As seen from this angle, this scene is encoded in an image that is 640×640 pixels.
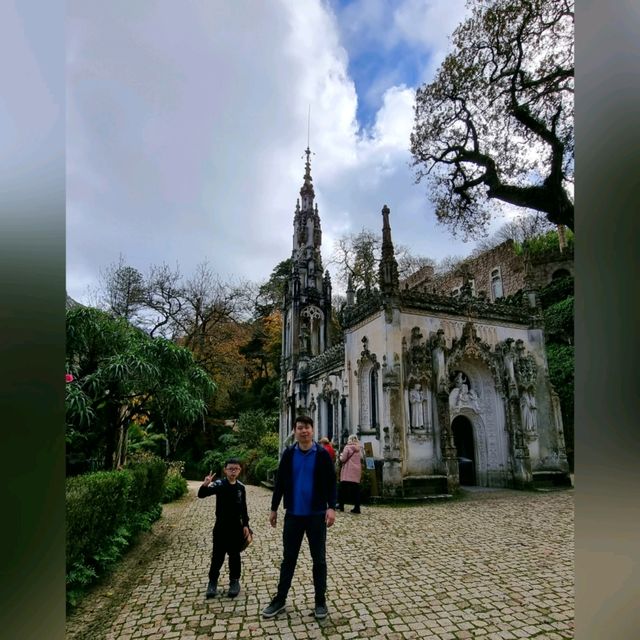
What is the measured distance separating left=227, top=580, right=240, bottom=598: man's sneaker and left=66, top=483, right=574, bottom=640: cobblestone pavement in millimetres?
106

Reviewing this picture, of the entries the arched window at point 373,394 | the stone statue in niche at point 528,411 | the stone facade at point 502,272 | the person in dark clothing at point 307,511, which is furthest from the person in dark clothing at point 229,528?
the stone facade at point 502,272

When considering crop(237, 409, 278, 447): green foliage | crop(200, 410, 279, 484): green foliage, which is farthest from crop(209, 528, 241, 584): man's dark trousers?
crop(237, 409, 278, 447): green foliage

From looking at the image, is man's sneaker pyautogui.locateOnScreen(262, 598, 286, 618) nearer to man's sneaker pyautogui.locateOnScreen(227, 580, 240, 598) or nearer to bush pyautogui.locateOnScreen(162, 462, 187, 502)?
man's sneaker pyautogui.locateOnScreen(227, 580, 240, 598)

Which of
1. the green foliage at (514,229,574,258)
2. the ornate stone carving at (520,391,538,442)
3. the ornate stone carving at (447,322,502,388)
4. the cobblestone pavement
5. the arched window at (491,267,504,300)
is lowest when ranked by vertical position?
the cobblestone pavement

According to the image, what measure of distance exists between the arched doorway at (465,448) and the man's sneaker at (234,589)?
13.1 m

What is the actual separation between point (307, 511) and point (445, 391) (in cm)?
1108

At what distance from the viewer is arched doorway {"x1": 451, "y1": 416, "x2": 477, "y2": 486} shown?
54.2ft

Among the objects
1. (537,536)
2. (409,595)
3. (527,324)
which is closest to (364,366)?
(527,324)

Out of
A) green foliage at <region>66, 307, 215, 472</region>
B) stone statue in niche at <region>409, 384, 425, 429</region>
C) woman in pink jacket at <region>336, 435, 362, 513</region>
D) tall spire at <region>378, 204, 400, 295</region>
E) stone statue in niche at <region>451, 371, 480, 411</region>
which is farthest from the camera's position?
stone statue in niche at <region>451, 371, 480, 411</region>

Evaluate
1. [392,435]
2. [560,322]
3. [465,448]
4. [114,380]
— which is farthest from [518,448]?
[114,380]

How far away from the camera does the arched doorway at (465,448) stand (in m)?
16.5

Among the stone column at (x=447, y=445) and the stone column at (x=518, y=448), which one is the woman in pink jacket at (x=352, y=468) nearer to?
the stone column at (x=447, y=445)
